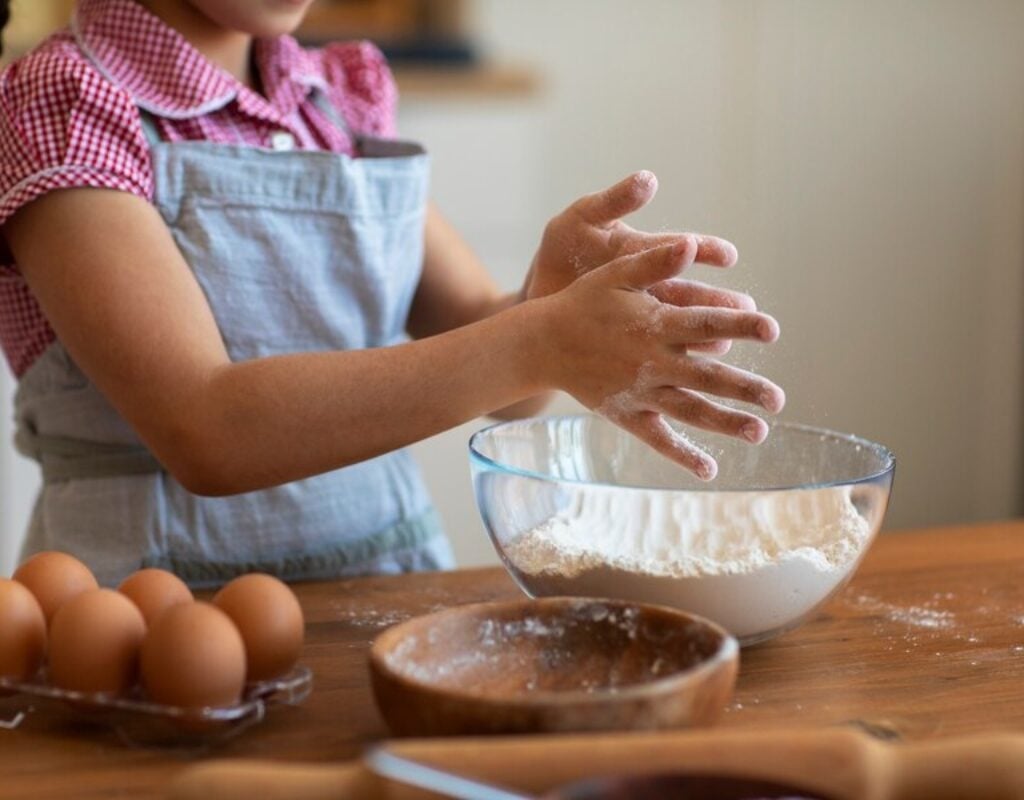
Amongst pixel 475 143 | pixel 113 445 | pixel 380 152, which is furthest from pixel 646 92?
pixel 113 445

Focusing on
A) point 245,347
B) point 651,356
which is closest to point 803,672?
point 651,356

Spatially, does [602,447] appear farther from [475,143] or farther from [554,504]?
[475,143]

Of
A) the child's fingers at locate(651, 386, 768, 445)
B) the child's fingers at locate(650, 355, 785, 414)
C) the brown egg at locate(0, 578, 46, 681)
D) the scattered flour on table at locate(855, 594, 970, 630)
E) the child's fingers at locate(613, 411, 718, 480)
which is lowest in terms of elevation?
the scattered flour on table at locate(855, 594, 970, 630)

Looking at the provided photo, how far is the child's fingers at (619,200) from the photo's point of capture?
0.90m

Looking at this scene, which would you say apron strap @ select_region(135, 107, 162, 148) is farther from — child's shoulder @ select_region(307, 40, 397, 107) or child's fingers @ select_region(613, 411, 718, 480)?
child's fingers @ select_region(613, 411, 718, 480)

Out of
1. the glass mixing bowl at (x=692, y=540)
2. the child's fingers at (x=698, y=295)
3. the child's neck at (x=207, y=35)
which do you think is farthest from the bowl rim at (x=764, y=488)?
the child's neck at (x=207, y=35)

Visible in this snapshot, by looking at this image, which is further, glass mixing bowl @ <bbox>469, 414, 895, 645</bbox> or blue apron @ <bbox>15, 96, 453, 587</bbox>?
blue apron @ <bbox>15, 96, 453, 587</bbox>

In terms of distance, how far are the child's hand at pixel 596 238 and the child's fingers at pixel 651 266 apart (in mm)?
40

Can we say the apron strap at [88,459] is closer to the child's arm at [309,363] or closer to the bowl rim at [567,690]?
the child's arm at [309,363]

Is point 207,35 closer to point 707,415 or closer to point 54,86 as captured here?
point 54,86

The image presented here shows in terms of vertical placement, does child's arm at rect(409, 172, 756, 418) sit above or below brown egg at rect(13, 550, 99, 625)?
above

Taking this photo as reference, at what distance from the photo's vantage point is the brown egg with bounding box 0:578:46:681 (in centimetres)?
70

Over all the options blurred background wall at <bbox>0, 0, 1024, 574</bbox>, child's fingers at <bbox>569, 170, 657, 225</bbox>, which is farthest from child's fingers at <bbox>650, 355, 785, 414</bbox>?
blurred background wall at <bbox>0, 0, 1024, 574</bbox>

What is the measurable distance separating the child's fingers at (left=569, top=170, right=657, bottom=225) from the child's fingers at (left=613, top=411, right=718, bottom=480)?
0.14m
